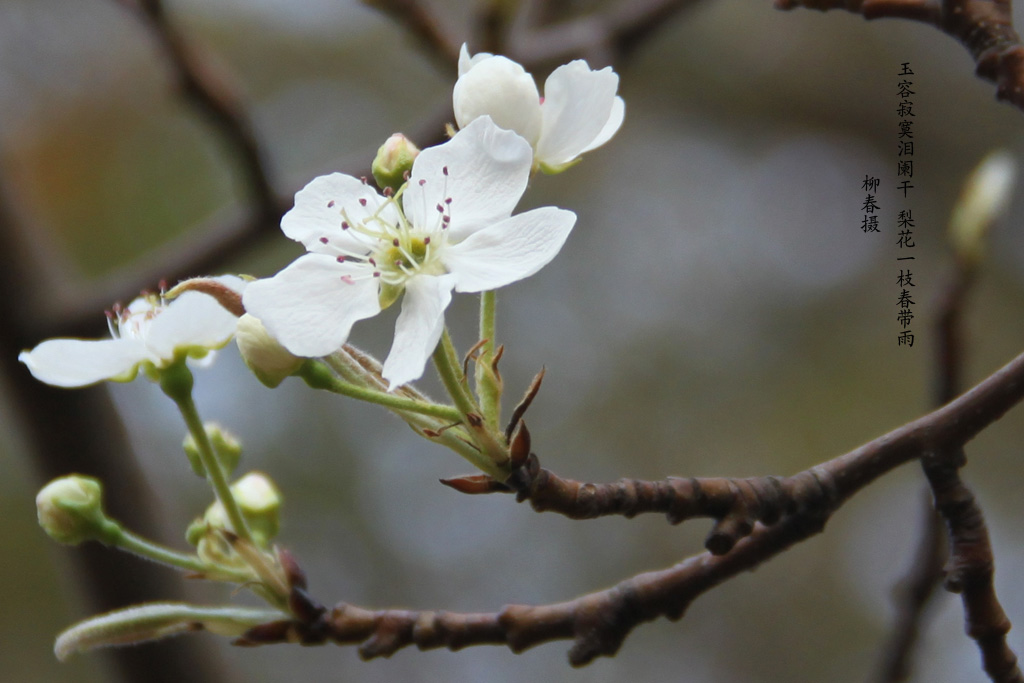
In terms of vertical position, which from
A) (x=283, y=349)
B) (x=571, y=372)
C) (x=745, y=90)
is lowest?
(x=571, y=372)

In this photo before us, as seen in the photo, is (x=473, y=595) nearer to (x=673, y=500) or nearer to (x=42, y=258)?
(x=42, y=258)

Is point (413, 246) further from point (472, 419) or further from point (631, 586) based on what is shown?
point (631, 586)

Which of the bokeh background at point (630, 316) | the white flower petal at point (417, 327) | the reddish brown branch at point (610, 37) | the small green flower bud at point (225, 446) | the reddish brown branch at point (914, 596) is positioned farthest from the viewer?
the bokeh background at point (630, 316)

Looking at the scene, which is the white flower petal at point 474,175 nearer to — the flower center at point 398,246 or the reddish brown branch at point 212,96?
the flower center at point 398,246

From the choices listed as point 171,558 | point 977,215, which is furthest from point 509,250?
point 977,215

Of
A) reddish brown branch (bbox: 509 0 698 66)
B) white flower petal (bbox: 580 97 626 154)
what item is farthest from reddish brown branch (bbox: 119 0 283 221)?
white flower petal (bbox: 580 97 626 154)

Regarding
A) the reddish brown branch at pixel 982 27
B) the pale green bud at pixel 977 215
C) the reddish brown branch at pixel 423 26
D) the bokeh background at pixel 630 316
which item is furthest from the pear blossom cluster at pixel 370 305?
the bokeh background at pixel 630 316

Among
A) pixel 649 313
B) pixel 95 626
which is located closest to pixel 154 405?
pixel 649 313

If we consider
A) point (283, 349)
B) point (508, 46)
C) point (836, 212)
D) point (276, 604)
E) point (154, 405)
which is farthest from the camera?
point (836, 212)
